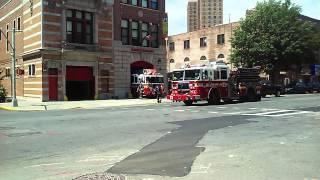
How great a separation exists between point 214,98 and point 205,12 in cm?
9483

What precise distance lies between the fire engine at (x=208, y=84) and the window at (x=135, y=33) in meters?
16.3

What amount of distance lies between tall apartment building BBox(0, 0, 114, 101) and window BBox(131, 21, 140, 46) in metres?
3.29

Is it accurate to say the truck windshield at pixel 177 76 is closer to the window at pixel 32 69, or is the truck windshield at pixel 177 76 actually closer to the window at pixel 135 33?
the window at pixel 32 69

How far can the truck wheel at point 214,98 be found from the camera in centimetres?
3012

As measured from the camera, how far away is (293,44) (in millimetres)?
55281

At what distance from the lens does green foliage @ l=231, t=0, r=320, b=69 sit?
55969 millimetres

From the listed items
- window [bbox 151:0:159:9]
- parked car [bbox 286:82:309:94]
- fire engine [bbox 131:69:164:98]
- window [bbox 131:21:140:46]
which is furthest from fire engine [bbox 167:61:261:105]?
parked car [bbox 286:82:309:94]

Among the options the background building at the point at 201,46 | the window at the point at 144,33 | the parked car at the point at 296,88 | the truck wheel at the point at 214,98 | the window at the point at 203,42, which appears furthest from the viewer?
the window at the point at 203,42

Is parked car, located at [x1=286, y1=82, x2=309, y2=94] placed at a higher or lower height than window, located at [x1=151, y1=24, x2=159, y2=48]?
lower

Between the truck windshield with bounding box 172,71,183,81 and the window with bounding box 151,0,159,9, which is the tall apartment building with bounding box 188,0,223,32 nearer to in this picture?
the window with bounding box 151,0,159,9

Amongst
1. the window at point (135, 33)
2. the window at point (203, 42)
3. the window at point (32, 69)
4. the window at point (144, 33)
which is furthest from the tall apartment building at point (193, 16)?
the window at point (32, 69)

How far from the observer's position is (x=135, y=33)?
4641 cm

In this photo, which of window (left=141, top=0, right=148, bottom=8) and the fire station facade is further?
window (left=141, top=0, right=148, bottom=8)

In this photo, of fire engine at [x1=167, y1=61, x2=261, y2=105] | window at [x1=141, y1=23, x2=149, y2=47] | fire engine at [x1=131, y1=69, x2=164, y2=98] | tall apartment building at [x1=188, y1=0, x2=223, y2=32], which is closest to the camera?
fire engine at [x1=167, y1=61, x2=261, y2=105]
